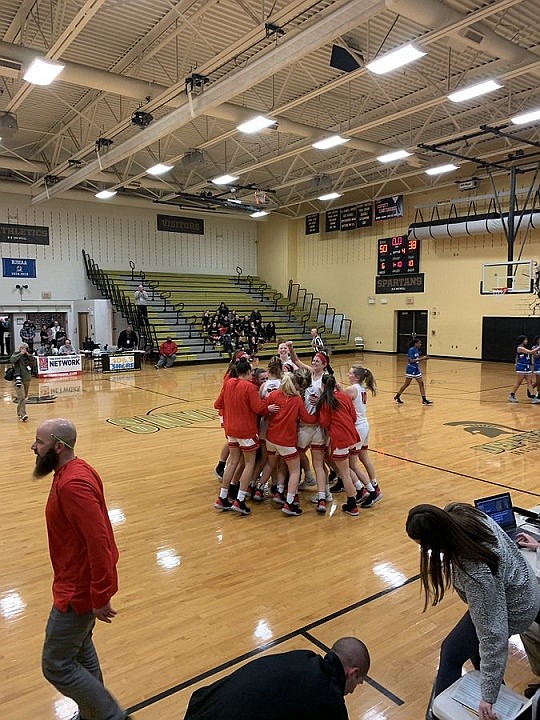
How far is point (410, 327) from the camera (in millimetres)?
22766

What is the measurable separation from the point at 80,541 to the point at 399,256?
2164cm

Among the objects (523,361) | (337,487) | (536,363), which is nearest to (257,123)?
(523,361)

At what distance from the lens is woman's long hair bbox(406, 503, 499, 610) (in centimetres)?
194

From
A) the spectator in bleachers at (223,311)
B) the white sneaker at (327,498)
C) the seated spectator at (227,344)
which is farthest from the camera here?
the spectator in bleachers at (223,311)

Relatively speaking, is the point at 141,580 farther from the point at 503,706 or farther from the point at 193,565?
the point at 503,706

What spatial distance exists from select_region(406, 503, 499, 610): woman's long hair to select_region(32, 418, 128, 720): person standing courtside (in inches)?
51.0

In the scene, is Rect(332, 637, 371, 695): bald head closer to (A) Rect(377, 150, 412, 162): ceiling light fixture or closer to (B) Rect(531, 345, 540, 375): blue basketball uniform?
(B) Rect(531, 345, 540, 375): blue basketball uniform

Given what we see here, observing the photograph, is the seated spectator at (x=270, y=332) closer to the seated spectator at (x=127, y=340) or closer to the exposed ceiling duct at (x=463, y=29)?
the seated spectator at (x=127, y=340)

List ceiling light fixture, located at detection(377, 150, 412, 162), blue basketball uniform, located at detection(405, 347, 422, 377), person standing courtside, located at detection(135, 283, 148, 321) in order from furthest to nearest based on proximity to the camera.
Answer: person standing courtside, located at detection(135, 283, 148, 321)
ceiling light fixture, located at detection(377, 150, 412, 162)
blue basketball uniform, located at detection(405, 347, 422, 377)

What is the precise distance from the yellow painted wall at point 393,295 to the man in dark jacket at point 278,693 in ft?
62.7

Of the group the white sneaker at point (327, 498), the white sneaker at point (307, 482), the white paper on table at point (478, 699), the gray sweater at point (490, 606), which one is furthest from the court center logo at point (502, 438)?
the gray sweater at point (490, 606)

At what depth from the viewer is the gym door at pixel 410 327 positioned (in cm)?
2219

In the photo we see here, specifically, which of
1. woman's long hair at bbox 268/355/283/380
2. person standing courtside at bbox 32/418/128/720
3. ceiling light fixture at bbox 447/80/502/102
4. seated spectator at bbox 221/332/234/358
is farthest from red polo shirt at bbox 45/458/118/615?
seated spectator at bbox 221/332/234/358

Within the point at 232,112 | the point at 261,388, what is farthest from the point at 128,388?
the point at 261,388
